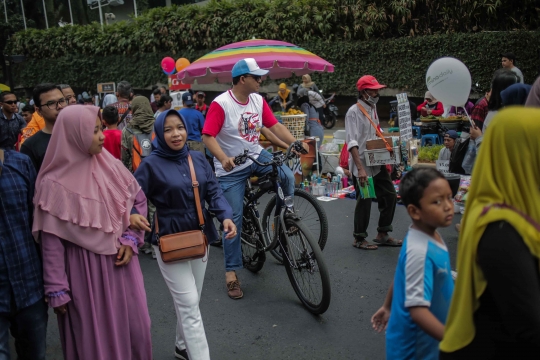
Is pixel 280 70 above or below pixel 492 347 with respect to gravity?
above

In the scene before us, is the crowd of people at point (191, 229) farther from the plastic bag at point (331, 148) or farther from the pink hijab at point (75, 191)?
the plastic bag at point (331, 148)

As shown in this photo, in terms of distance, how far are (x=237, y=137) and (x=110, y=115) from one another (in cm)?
213

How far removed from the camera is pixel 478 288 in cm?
183

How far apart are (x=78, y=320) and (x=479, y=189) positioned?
2339 mm

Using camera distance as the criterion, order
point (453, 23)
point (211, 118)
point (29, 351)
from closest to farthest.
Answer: point (29, 351)
point (211, 118)
point (453, 23)

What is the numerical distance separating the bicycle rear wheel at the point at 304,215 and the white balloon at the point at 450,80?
1911 millimetres

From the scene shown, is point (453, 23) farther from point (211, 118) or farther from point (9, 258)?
point (9, 258)

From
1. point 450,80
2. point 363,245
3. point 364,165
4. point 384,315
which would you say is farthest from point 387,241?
point 384,315

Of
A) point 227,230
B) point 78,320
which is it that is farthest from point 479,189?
point 78,320

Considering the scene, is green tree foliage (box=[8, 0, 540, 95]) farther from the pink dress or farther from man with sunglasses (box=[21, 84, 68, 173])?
the pink dress

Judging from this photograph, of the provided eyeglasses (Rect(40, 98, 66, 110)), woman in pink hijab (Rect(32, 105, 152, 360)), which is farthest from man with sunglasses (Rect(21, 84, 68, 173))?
woman in pink hijab (Rect(32, 105, 152, 360))

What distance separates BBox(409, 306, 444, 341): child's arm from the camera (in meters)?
2.12

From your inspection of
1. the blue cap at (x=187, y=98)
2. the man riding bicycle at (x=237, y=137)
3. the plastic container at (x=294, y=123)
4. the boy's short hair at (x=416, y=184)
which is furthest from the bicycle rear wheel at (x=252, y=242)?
the plastic container at (x=294, y=123)

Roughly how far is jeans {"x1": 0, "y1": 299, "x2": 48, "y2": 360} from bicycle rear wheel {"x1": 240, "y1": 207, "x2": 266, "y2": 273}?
2.50 meters
